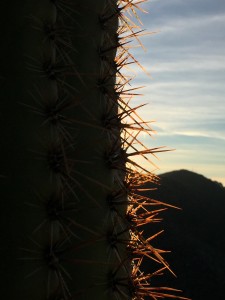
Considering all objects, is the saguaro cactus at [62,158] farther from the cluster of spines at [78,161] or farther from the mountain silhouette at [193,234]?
the mountain silhouette at [193,234]

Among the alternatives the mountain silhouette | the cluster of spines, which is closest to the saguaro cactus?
the cluster of spines

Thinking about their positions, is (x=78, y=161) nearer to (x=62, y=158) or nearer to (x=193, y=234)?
(x=62, y=158)

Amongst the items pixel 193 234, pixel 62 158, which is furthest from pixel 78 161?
pixel 193 234

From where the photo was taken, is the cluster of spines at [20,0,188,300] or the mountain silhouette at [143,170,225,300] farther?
the mountain silhouette at [143,170,225,300]

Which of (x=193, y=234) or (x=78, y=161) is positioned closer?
(x=78, y=161)

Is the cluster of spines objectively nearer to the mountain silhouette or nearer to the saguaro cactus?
the saguaro cactus
